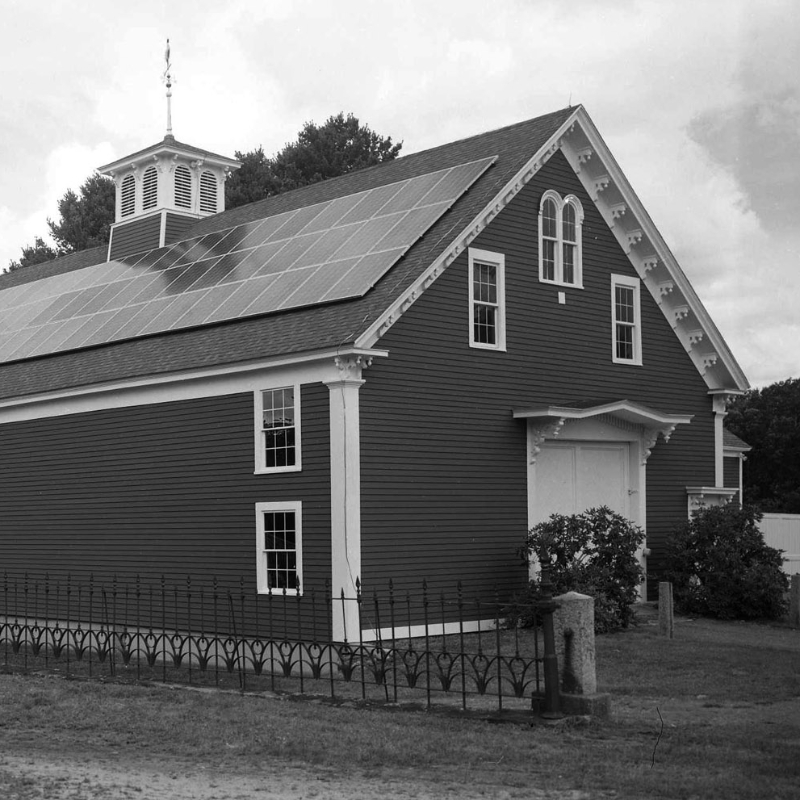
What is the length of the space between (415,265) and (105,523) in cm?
804

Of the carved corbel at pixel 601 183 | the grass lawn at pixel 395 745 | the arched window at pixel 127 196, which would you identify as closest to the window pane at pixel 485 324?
the carved corbel at pixel 601 183

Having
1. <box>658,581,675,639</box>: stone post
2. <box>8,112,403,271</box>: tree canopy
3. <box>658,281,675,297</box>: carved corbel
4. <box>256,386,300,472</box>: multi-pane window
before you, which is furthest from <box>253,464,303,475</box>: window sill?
<box>8,112,403,271</box>: tree canopy

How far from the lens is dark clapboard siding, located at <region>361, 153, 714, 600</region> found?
794 inches

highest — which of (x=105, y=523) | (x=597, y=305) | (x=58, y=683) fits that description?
(x=597, y=305)

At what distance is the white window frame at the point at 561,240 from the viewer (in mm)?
23531

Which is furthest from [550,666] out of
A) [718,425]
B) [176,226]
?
[176,226]

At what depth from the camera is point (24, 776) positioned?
1037 cm

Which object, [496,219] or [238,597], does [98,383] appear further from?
[496,219]

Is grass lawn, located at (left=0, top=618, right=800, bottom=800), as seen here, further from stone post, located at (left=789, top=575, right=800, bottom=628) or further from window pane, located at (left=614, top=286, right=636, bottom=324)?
window pane, located at (left=614, top=286, right=636, bottom=324)

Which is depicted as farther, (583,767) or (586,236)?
(586,236)

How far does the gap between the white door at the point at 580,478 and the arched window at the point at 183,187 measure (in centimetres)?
1518

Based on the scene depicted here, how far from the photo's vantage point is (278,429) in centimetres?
2062

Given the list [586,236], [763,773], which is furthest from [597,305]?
[763,773]

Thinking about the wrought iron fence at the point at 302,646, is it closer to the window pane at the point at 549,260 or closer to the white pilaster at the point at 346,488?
the white pilaster at the point at 346,488
